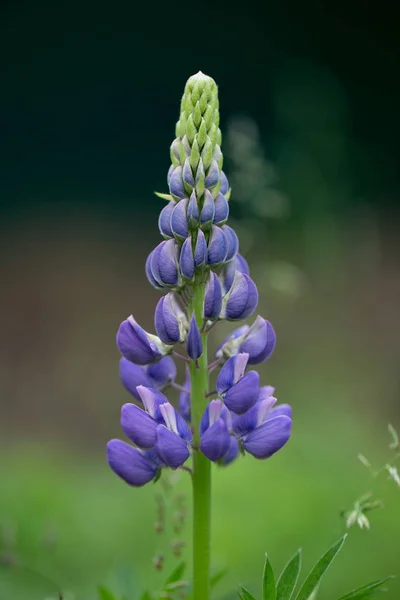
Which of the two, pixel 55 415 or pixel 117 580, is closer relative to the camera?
pixel 117 580

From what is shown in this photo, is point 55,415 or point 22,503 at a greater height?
point 55,415

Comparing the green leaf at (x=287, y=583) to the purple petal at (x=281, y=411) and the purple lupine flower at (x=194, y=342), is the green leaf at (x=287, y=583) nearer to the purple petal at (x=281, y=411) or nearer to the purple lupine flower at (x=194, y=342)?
the purple petal at (x=281, y=411)

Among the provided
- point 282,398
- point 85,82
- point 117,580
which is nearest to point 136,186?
point 85,82

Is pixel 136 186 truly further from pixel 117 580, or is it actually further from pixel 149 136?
pixel 117 580

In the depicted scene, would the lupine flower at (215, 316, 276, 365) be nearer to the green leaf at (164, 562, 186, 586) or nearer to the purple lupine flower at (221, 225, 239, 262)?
the purple lupine flower at (221, 225, 239, 262)

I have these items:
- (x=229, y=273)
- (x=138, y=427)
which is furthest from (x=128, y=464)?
(x=229, y=273)

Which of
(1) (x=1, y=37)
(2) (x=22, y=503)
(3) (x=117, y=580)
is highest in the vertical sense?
(1) (x=1, y=37)

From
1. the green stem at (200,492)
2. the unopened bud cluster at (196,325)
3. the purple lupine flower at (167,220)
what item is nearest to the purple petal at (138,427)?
the unopened bud cluster at (196,325)
